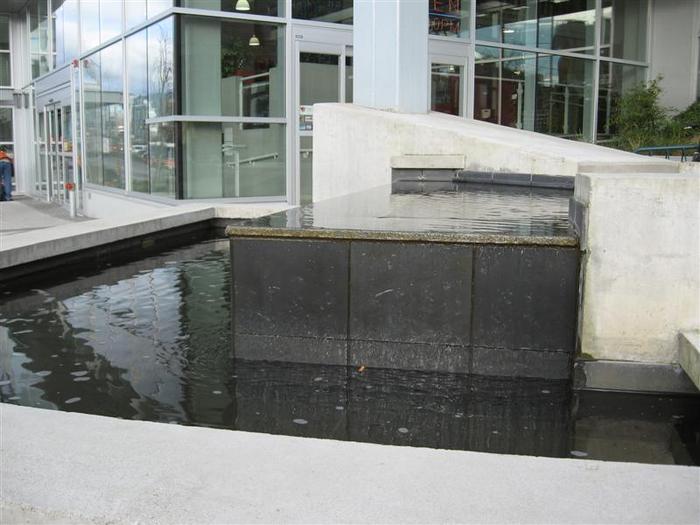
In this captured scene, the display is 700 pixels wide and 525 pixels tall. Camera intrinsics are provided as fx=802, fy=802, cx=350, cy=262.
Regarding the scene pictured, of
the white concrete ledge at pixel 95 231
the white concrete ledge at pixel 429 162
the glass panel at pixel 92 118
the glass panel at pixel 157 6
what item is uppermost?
the glass panel at pixel 157 6

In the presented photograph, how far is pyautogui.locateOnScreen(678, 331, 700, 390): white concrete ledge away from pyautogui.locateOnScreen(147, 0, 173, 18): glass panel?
11.0 meters

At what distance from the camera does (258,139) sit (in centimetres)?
1402

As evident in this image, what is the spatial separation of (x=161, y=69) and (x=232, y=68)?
49.1 inches

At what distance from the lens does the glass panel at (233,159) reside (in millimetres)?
13500

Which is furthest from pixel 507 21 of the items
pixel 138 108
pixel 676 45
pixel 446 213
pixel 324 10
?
pixel 446 213

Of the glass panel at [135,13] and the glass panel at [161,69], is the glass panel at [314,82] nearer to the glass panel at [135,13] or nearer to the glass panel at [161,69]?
the glass panel at [161,69]

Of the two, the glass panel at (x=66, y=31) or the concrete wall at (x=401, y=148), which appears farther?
the glass panel at (x=66, y=31)

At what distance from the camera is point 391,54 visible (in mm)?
10109

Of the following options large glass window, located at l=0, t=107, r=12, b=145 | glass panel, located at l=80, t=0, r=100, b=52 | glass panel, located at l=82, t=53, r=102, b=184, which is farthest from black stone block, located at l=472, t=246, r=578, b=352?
large glass window, located at l=0, t=107, r=12, b=145

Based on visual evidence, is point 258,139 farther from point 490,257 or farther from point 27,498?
point 27,498

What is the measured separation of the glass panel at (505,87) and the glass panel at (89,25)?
8.29 metres

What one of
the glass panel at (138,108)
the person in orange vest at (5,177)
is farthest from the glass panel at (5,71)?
the glass panel at (138,108)

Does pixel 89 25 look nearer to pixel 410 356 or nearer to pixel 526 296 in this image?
pixel 410 356

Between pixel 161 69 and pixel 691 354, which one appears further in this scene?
pixel 161 69
